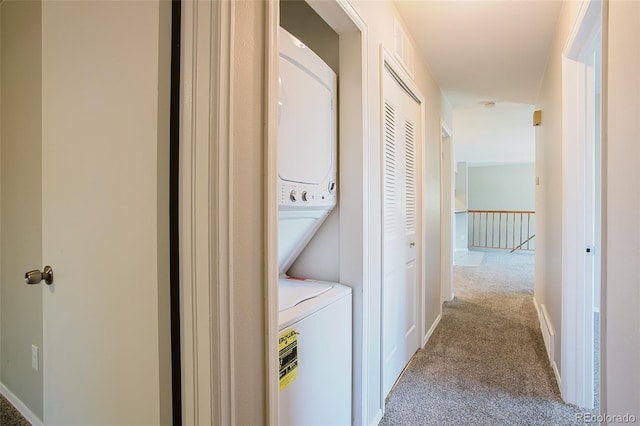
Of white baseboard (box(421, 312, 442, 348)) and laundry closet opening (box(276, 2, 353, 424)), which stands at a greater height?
laundry closet opening (box(276, 2, 353, 424))

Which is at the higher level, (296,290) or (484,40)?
(484,40)

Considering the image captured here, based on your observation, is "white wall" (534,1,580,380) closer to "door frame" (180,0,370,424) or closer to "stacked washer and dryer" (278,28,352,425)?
"stacked washer and dryer" (278,28,352,425)

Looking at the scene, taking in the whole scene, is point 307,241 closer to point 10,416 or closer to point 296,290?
point 296,290

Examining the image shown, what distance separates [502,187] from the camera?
29.5 ft

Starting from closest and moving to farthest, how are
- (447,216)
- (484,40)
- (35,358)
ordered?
(35,358) → (484,40) → (447,216)

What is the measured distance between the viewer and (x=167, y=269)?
0.71 metres

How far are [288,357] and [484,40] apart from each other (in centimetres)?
244

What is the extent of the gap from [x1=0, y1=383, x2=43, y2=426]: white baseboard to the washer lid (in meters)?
1.36

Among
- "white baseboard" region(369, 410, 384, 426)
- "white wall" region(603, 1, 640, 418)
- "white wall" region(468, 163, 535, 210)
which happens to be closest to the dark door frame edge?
"white wall" region(603, 1, 640, 418)

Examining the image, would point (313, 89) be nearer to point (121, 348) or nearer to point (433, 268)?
point (121, 348)

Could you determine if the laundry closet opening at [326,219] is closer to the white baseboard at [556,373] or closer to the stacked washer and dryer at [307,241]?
the stacked washer and dryer at [307,241]

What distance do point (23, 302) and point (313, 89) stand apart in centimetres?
170

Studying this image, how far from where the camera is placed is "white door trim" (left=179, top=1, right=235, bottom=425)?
2.17 ft

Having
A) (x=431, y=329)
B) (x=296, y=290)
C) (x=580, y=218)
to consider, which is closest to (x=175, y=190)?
(x=296, y=290)
